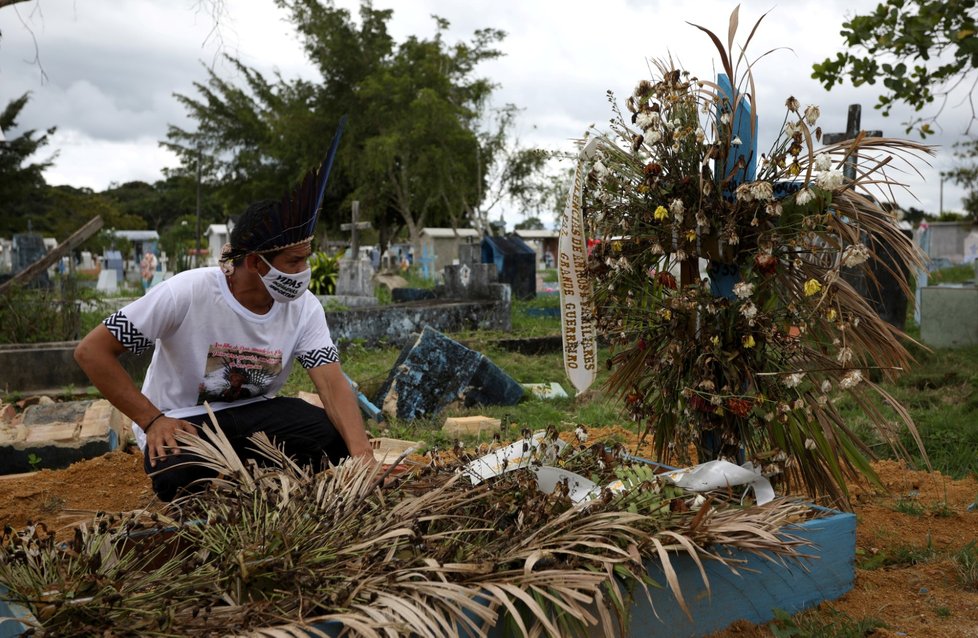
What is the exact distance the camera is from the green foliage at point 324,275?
15305 millimetres

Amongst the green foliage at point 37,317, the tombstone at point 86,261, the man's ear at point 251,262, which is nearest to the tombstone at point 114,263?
the tombstone at point 86,261

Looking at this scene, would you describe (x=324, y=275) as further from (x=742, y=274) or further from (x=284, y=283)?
(x=742, y=274)

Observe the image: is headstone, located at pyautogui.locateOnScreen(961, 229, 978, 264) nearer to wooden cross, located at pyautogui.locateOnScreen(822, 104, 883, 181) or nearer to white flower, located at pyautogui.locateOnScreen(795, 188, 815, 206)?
wooden cross, located at pyautogui.locateOnScreen(822, 104, 883, 181)

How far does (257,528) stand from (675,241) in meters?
1.72

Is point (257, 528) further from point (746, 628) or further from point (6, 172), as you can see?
point (6, 172)

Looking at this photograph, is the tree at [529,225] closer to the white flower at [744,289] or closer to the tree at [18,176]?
the tree at [18,176]

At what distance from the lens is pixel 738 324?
10.0ft

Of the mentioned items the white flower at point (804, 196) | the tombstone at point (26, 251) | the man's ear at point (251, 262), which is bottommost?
the man's ear at point (251, 262)

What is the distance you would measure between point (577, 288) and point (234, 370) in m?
1.43

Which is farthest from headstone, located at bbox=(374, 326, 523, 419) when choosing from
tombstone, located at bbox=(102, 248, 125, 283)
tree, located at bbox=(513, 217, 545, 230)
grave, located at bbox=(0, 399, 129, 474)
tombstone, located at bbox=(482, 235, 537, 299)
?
tree, located at bbox=(513, 217, 545, 230)

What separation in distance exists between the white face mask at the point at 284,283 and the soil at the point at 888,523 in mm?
912

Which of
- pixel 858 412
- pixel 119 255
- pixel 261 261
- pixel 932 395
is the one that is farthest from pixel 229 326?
pixel 119 255

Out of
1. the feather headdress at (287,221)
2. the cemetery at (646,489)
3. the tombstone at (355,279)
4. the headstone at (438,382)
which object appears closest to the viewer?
the cemetery at (646,489)

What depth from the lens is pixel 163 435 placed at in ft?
10.5
